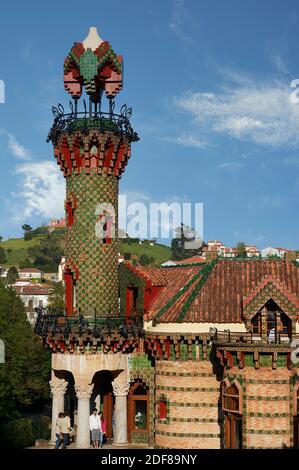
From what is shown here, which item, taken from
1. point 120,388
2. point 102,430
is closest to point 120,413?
point 120,388

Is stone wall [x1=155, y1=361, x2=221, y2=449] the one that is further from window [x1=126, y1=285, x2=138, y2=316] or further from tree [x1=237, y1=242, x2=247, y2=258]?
tree [x1=237, y1=242, x2=247, y2=258]

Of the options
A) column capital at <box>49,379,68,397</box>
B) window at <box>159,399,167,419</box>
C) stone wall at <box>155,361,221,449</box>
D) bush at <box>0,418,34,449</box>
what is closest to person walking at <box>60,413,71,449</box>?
column capital at <box>49,379,68,397</box>

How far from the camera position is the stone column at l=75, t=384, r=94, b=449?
103 feet

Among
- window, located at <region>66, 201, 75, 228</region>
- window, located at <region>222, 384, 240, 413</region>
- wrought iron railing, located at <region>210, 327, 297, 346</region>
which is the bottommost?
window, located at <region>222, 384, 240, 413</region>

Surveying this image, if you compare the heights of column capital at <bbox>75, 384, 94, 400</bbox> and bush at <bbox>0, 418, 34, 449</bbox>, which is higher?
column capital at <bbox>75, 384, 94, 400</bbox>

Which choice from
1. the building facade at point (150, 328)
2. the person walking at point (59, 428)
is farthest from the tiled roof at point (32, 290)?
the person walking at point (59, 428)

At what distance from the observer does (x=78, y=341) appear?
104 ft

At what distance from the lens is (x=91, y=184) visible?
34031 millimetres

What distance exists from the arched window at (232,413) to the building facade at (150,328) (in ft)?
0.24

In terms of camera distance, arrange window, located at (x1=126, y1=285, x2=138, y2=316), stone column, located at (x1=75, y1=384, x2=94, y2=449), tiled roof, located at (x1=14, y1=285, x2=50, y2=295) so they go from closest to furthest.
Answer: stone column, located at (x1=75, y1=384, x2=94, y2=449) < window, located at (x1=126, y1=285, x2=138, y2=316) < tiled roof, located at (x1=14, y1=285, x2=50, y2=295)

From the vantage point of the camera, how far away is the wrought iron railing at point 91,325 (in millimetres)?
31922

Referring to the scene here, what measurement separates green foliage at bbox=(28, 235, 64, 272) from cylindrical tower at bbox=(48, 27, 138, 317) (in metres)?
154

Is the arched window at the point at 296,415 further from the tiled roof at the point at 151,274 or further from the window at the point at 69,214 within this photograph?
the window at the point at 69,214

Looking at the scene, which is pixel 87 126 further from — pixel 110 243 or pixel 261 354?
pixel 261 354
